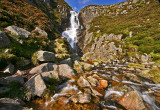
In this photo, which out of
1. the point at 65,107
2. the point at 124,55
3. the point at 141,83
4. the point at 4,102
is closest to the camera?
the point at 4,102

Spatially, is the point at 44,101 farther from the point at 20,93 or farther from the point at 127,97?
the point at 127,97

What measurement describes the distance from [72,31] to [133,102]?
68.4 m

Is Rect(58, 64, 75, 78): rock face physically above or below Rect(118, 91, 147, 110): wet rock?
above

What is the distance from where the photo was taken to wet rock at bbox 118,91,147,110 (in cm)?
515

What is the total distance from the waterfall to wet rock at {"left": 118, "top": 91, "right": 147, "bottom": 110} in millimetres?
52933

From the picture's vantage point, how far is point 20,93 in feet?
17.6

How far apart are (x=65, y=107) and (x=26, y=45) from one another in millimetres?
11695

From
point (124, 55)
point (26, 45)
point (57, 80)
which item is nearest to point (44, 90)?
point (57, 80)

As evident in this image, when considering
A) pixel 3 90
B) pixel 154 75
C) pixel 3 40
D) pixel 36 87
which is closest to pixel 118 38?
pixel 154 75

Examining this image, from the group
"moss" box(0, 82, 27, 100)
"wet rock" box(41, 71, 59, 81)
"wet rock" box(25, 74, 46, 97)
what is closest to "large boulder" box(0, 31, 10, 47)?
"moss" box(0, 82, 27, 100)

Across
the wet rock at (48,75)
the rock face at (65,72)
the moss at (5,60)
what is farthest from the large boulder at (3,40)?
the rock face at (65,72)

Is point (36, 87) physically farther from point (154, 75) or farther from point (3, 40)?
point (154, 75)

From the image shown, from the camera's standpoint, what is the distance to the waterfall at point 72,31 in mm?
58312

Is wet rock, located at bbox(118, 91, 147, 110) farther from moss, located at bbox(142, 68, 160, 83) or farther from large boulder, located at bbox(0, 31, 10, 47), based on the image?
A: large boulder, located at bbox(0, 31, 10, 47)
